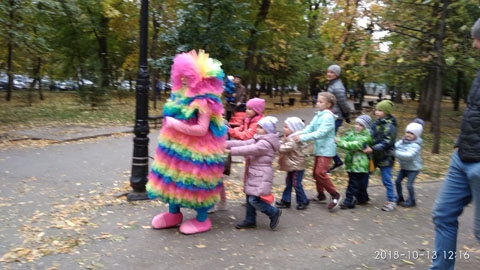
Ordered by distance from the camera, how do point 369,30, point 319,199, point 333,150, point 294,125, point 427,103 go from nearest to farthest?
point 294,125 < point 333,150 < point 319,199 < point 369,30 < point 427,103

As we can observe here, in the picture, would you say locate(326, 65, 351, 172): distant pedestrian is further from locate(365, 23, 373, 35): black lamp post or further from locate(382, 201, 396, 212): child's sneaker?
A: locate(365, 23, 373, 35): black lamp post

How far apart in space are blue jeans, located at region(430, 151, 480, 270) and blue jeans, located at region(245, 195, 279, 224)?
195cm

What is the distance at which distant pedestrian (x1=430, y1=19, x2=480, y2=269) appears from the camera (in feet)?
10.7

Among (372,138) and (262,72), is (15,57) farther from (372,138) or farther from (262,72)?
(372,138)

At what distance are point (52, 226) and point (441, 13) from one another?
10441mm

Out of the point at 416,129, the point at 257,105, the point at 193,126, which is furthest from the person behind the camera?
the point at 416,129

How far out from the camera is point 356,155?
6.03m

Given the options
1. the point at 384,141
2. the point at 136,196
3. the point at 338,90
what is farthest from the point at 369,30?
the point at 136,196

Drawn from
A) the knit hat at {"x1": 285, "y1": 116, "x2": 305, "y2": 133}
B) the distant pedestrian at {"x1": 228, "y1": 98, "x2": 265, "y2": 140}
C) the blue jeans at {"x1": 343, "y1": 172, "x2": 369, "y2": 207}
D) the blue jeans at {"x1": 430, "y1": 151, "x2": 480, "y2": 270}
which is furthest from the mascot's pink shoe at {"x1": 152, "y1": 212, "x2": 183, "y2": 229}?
the blue jeans at {"x1": 430, "y1": 151, "x2": 480, "y2": 270}

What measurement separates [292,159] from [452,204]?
8.42 feet

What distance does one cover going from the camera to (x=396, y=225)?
562cm

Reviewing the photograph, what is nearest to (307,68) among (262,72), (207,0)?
(262,72)

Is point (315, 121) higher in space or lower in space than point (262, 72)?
lower

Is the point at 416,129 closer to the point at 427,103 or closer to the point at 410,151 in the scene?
the point at 410,151
